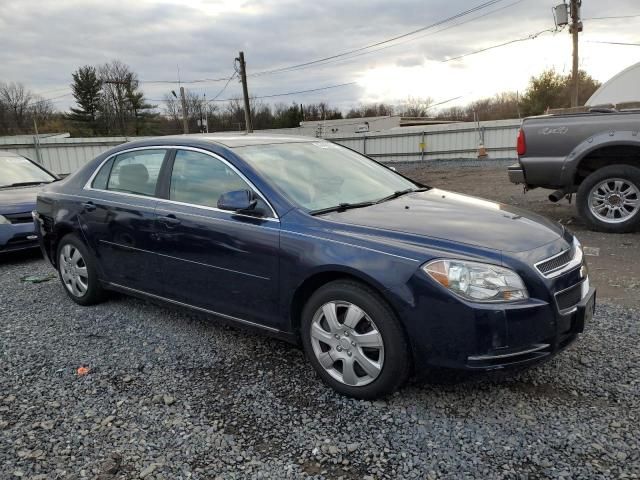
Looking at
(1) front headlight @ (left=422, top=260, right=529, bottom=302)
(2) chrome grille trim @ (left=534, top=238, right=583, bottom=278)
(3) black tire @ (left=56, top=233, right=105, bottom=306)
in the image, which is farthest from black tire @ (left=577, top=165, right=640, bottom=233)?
(3) black tire @ (left=56, top=233, right=105, bottom=306)

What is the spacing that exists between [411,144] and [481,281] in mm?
21340

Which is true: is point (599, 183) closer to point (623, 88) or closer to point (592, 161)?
point (592, 161)

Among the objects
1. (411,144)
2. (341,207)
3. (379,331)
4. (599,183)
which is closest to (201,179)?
(341,207)

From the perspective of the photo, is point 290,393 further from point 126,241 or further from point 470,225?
point 126,241

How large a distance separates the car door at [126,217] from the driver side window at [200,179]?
0.70ft

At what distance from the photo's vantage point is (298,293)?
3164mm

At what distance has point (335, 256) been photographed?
294 centimetres

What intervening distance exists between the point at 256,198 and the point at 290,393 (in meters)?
1.28

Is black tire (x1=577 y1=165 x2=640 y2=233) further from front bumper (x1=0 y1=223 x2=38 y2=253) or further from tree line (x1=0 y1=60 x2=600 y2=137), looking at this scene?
tree line (x1=0 y1=60 x2=600 y2=137)

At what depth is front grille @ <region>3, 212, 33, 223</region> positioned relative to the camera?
686 cm

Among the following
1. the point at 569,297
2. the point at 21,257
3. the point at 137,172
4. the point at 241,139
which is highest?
the point at 241,139

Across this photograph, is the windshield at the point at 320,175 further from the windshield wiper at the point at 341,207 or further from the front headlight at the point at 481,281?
the front headlight at the point at 481,281

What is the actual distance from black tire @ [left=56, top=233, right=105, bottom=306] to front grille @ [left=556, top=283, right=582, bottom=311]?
3855 mm

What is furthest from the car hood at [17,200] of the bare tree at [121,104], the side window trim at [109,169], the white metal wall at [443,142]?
the bare tree at [121,104]
